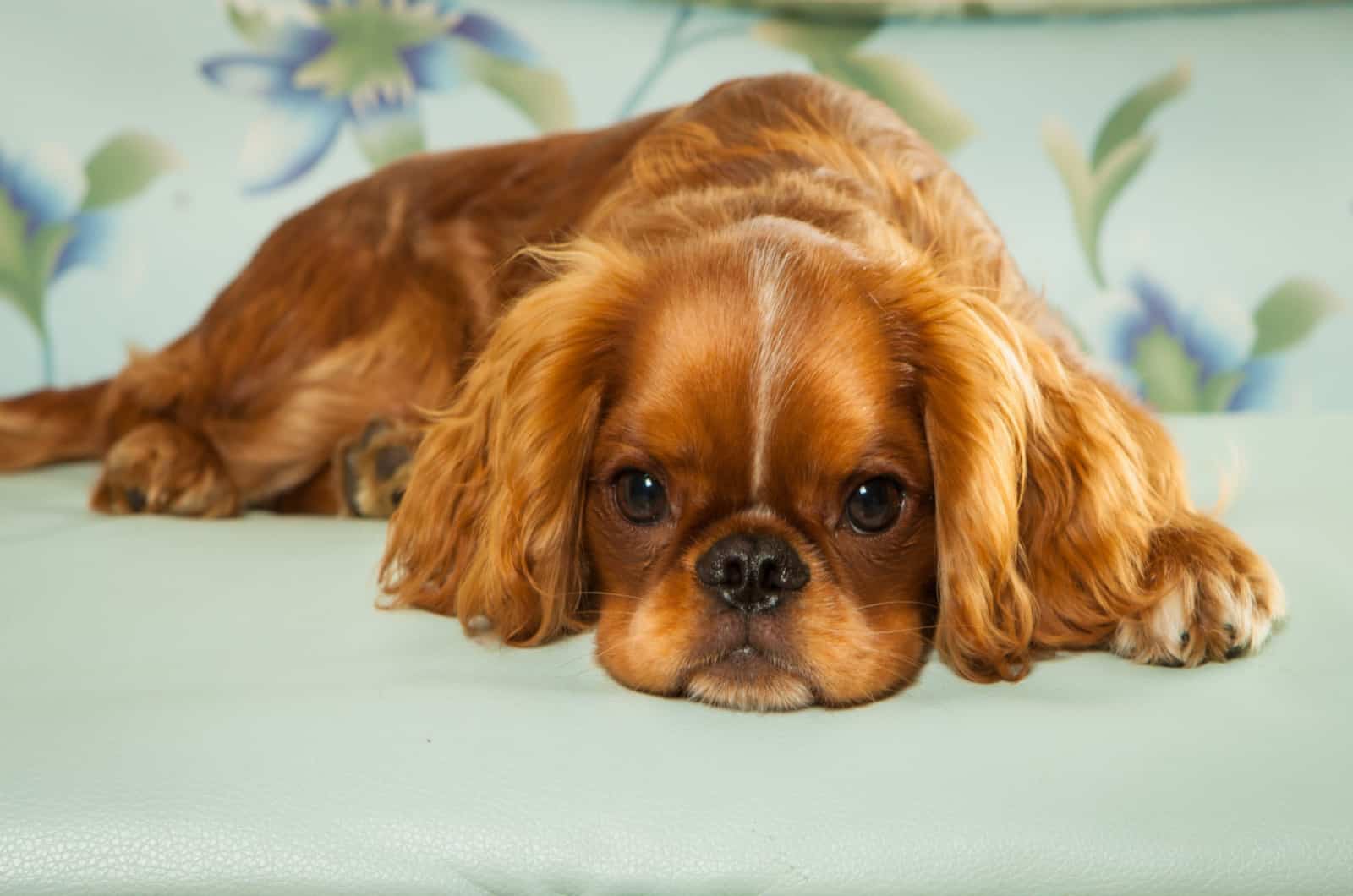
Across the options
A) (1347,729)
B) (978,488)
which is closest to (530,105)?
(978,488)

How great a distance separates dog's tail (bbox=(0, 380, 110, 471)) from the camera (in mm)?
3102

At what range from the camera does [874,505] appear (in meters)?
1.84

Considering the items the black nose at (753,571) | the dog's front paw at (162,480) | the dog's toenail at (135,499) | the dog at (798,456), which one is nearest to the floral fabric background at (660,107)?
the dog's front paw at (162,480)

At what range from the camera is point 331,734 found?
1550mm

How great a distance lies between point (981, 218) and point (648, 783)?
4.45 ft

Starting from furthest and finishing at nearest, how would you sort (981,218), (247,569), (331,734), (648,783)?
1. (981,218)
2. (247,569)
3. (331,734)
4. (648,783)

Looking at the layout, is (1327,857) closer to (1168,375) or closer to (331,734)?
(331,734)

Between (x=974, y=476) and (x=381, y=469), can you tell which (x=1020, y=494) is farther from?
(x=381, y=469)

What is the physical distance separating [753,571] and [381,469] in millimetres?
1294

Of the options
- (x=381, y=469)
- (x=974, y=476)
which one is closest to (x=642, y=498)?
(x=974, y=476)

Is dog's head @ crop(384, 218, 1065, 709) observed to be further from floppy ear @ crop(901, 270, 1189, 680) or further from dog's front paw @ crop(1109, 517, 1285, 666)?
dog's front paw @ crop(1109, 517, 1285, 666)

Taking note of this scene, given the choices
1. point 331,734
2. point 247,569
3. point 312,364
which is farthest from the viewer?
point 312,364

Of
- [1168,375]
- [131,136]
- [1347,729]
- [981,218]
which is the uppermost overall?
[981,218]

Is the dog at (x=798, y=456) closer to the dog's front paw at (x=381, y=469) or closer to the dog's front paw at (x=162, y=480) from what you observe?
the dog's front paw at (x=381, y=469)
